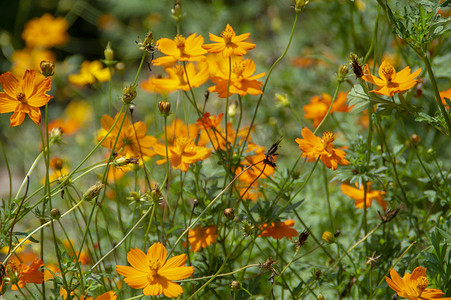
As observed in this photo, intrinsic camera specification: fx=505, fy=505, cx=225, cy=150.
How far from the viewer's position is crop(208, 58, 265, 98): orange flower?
0.92m

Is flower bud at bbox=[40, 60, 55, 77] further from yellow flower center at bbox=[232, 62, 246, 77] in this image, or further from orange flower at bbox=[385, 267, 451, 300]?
orange flower at bbox=[385, 267, 451, 300]

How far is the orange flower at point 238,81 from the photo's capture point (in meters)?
0.92

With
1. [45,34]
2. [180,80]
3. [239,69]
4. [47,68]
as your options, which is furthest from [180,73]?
[45,34]

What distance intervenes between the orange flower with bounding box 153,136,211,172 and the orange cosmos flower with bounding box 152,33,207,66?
149 mm

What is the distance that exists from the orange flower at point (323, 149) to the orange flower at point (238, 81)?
5.2 inches

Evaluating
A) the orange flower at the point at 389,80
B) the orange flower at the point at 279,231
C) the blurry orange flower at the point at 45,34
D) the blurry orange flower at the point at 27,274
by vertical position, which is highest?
the blurry orange flower at the point at 45,34

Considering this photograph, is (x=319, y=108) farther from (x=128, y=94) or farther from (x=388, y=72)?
(x=128, y=94)

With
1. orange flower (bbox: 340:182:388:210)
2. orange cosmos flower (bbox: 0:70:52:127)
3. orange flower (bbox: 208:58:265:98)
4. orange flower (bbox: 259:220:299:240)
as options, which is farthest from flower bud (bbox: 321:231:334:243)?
orange cosmos flower (bbox: 0:70:52:127)

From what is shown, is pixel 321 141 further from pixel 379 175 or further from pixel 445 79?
pixel 445 79

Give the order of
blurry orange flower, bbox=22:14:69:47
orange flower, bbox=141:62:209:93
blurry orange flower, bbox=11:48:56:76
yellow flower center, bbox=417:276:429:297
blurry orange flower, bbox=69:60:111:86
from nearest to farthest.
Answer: yellow flower center, bbox=417:276:429:297
orange flower, bbox=141:62:209:93
blurry orange flower, bbox=69:60:111:86
blurry orange flower, bbox=11:48:56:76
blurry orange flower, bbox=22:14:69:47

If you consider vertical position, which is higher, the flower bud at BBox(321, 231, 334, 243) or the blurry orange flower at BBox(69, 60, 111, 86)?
the blurry orange flower at BBox(69, 60, 111, 86)

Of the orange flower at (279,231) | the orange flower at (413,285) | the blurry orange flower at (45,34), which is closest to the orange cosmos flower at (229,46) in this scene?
the orange flower at (279,231)

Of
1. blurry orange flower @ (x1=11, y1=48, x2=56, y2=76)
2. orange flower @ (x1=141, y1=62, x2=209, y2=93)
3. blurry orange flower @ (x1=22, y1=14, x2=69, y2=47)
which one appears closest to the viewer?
orange flower @ (x1=141, y1=62, x2=209, y2=93)

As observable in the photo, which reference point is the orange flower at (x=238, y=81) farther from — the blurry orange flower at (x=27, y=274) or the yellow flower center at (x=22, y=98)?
the blurry orange flower at (x=27, y=274)
